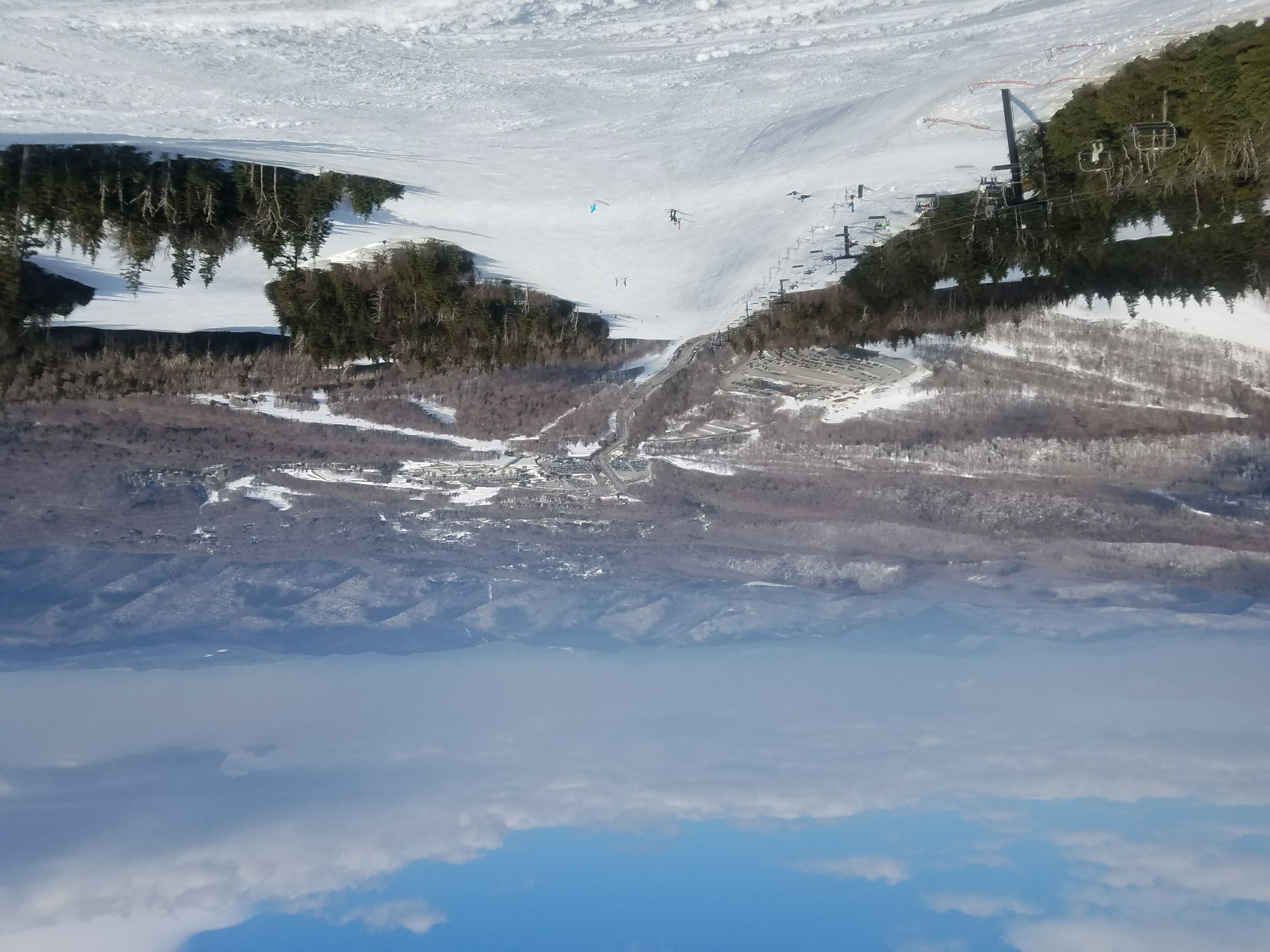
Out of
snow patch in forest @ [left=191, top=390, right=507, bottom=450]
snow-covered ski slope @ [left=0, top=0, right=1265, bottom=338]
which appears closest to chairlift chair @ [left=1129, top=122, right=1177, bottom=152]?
snow-covered ski slope @ [left=0, top=0, right=1265, bottom=338]

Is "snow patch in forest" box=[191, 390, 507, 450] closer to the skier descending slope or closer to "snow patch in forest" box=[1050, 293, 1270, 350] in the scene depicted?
the skier descending slope

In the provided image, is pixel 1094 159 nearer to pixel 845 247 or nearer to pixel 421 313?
pixel 845 247

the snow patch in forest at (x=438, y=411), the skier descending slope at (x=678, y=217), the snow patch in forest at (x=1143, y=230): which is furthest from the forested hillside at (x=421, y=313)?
the snow patch in forest at (x=1143, y=230)

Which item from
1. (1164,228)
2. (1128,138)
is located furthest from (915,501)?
(1128,138)

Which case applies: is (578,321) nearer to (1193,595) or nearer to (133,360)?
(133,360)

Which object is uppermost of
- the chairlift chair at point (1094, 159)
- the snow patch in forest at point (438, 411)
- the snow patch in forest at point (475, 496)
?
the chairlift chair at point (1094, 159)

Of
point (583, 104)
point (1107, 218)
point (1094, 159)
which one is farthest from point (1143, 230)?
point (583, 104)

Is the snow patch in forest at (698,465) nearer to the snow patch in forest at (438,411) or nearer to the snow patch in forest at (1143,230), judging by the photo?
the snow patch in forest at (438,411)
